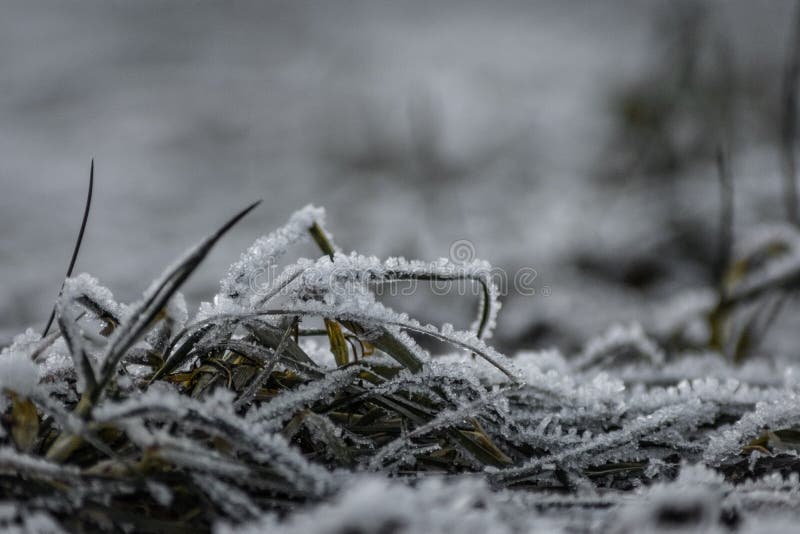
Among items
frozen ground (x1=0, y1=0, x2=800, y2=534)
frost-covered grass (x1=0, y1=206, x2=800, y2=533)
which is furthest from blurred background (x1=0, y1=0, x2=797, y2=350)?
frost-covered grass (x1=0, y1=206, x2=800, y2=533)

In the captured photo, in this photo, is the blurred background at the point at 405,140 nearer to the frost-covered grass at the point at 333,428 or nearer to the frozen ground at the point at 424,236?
the frozen ground at the point at 424,236

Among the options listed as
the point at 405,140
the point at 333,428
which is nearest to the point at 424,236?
the point at 405,140

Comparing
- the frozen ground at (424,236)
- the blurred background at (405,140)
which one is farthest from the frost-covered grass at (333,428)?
the blurred background at (405,140)

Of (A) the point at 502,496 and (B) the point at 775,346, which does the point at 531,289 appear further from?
(A) the point at 502,496

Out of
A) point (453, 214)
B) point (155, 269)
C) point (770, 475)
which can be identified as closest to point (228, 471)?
point (770, 475)

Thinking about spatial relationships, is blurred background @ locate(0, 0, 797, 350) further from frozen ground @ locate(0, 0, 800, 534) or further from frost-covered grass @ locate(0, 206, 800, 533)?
frost-covered grass @ locate(0, 206, 800, 533)

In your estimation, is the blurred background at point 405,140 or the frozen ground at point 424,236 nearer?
the frozen ground at point 424,236
